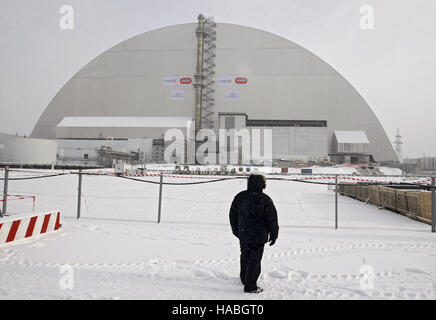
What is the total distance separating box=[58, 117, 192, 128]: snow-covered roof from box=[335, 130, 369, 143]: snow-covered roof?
76.2ft

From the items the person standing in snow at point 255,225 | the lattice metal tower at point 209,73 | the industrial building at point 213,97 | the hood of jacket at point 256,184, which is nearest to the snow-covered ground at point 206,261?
the person standing in snow at point 255,225

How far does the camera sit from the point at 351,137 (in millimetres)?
40094

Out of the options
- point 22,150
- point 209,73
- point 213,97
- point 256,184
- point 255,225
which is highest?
point 209,73

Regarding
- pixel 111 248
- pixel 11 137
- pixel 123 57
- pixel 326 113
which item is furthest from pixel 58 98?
pixel 111 248

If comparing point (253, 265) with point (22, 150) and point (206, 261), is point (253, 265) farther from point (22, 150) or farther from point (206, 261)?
point (22, 150)

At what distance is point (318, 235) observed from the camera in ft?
19.1

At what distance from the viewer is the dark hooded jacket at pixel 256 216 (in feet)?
9.70

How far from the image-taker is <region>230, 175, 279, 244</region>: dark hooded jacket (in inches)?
116

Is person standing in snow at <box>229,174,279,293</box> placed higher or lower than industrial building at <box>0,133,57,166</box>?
lower

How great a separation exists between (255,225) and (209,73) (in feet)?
144

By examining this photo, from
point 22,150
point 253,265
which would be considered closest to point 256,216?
point 253,265

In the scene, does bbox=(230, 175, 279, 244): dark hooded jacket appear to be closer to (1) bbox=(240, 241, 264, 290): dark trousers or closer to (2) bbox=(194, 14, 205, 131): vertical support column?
(1) bbox=(240, 241, 264, 290): dark trousers

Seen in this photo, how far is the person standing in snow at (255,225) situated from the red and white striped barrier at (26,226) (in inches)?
164

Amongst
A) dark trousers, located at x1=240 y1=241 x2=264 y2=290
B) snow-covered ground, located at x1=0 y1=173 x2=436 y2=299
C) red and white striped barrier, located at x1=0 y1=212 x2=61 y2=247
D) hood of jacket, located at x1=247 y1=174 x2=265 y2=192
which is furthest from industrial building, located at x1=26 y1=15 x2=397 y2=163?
dark trousers, located at x1=240 y1=241 x2=264 y2=290
